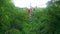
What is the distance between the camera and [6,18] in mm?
9727

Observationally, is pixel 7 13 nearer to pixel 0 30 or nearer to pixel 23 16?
pixel 0 30

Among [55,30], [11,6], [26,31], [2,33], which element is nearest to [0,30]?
[2,33]

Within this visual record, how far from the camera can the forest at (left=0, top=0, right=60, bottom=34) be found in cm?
754

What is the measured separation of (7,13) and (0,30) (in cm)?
98

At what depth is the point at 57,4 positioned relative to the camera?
7.58 m

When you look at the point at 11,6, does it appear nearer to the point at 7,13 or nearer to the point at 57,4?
the point at 7,13

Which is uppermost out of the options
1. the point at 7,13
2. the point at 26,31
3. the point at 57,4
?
the point at 57,4

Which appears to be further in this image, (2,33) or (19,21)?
(19,21)

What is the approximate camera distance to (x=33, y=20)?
30.1ft

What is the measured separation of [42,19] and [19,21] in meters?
3.89

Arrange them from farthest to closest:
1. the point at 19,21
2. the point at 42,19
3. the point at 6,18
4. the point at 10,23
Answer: the point at 19,21 → the point at 10,23 → the point at 6,18 → the point at 42,19

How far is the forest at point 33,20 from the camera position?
7535 millimetres

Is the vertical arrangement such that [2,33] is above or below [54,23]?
below

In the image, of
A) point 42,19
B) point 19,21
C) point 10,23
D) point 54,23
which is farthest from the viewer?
point 19,21
